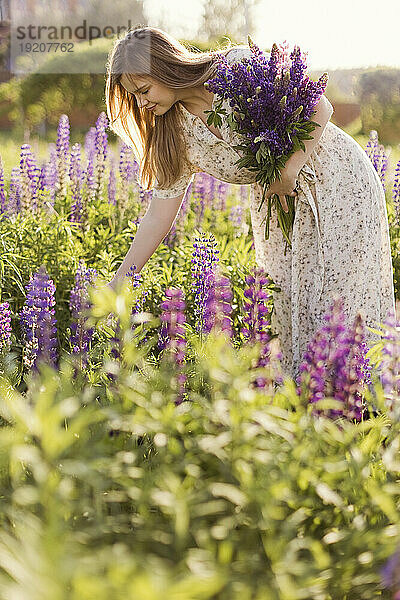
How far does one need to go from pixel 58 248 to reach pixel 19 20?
525 inches

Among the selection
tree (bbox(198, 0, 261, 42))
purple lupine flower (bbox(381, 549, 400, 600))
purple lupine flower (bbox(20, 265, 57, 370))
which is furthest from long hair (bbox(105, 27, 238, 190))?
tree (bbox(198, 0, 261, 42))

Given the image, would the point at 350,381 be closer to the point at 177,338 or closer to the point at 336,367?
the point at 336,367

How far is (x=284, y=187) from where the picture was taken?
272 cm

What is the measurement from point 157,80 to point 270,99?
45cm

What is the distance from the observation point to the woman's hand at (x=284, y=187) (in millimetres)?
2668

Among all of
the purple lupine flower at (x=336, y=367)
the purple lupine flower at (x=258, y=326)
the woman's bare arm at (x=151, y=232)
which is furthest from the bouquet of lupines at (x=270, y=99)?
the purple lupine flower at (x=336, y=367)

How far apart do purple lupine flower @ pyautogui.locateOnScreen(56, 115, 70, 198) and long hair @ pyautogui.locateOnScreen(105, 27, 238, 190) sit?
4.37ft

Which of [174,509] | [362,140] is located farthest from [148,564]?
[362,140]

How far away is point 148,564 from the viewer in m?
1.10

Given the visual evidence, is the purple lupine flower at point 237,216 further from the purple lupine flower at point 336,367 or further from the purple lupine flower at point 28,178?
the purple lupine flower at point 336,367

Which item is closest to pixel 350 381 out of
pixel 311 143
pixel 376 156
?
pixel 311 143

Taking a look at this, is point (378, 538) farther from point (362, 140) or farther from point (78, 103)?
point (78, 103)

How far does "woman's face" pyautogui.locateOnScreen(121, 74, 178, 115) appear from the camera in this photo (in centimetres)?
263

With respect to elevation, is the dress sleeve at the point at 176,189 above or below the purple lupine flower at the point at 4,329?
above
